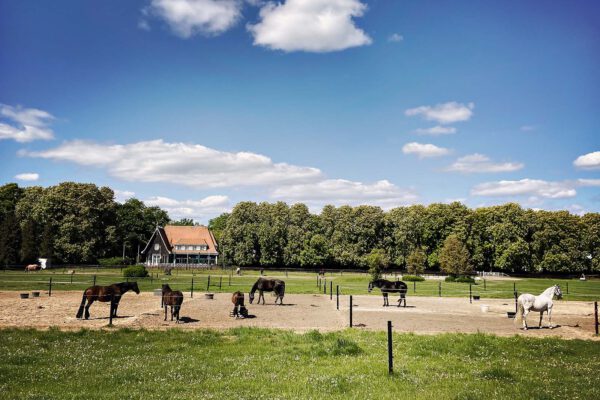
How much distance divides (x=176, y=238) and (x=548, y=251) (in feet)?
273

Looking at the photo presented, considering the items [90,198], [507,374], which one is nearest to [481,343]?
[507,374]

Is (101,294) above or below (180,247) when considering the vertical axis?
below

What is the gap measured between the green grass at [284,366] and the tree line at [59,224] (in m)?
73.5

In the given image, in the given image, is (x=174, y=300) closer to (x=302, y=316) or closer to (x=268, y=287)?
(x=302, y=316)

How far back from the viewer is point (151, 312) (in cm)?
2534

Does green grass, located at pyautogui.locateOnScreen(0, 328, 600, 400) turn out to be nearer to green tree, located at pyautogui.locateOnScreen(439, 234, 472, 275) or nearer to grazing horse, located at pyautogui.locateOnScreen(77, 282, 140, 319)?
grazing horse, located at pyautogui.locateOnScreen(77, 282, 140, 319)

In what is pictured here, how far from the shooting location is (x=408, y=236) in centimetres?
8869

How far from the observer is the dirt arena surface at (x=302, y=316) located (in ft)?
67.6

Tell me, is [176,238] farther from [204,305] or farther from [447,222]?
[204,305]

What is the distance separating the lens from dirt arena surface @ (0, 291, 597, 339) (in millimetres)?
20594

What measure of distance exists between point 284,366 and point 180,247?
305 ft

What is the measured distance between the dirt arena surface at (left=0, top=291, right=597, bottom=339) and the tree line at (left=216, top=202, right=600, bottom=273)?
52958mm

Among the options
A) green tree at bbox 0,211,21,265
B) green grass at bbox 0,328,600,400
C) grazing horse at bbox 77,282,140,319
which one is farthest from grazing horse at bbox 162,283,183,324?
green tree at bbox 0,211,21,265

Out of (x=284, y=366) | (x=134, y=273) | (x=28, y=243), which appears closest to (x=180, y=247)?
(x=28, y=243)
